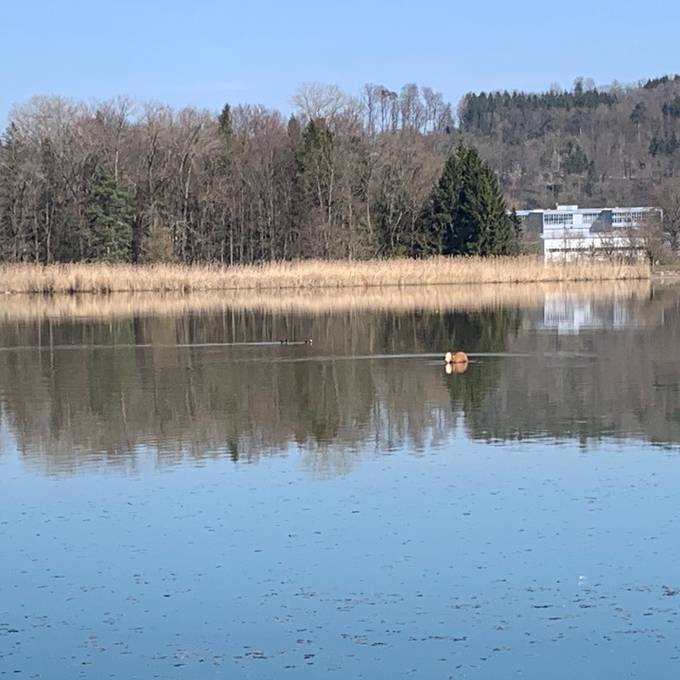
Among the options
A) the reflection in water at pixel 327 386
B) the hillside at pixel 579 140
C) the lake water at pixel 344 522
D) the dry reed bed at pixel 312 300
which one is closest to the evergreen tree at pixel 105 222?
the dry reed bed at pixel 312 300

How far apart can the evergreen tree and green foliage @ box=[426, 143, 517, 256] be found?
→ 12.6 m

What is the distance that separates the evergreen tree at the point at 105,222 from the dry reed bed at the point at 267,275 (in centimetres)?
514

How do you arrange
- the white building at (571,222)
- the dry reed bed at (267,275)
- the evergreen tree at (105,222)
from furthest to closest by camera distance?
the white building at (571,222)
the evergreen tree at (105,222)
the dry reed bed at (267,275)

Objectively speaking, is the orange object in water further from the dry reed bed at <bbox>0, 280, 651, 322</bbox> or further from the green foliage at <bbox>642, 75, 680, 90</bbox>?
the green foliage at <bbox>642, 75, 680, 90</bbox>

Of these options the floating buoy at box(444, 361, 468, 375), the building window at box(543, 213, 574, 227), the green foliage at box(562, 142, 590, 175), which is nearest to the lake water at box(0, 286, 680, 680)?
the floating buoy at box(444, 361, 468, 375)

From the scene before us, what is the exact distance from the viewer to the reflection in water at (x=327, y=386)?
1150 centimetres

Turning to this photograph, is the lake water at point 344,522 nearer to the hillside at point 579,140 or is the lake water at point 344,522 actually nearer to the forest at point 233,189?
the forest at point 233,189

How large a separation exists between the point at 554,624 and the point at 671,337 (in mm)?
15923

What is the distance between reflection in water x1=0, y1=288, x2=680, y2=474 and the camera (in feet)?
37.7

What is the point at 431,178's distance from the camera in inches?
2203

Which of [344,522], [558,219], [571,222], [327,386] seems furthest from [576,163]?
[344,522]

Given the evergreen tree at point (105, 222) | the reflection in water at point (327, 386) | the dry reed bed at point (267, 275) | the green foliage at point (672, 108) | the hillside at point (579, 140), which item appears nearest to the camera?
the reflection in water at point (327, 386)

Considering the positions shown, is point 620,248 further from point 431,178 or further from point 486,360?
point 486,360

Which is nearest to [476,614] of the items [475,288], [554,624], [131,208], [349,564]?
[554,624]
